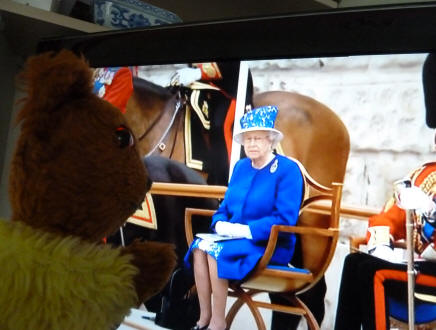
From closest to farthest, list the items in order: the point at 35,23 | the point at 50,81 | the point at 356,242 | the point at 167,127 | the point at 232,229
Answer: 1. the point at 50,81
2. the point at 356,242
3. the point at 232,229
4. the point at 167,127
5. the point at 35,23

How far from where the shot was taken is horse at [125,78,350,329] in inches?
30.7

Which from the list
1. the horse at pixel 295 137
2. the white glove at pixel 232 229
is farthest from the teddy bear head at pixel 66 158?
the white glove at pixel 232 229

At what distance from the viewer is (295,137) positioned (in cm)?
83

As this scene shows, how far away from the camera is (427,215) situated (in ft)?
2.33

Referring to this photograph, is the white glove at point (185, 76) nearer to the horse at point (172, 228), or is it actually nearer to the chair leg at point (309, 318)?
the horse at point (172, 228)

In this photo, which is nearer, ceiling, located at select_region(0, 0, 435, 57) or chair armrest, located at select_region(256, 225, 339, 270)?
chair armrest, located at select_region(256, 225, 339, 270)

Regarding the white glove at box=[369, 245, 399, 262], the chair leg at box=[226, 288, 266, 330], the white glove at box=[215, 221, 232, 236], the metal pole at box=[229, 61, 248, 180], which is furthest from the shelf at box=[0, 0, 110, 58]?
the white glove at box=[369, 245, 399, 262]

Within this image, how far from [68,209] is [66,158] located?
0.19 ft

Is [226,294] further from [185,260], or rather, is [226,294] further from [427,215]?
[427,215]

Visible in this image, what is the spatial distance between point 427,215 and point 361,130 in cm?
14

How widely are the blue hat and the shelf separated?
575mm

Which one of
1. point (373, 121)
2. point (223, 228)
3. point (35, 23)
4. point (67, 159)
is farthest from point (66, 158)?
point (35, 23)

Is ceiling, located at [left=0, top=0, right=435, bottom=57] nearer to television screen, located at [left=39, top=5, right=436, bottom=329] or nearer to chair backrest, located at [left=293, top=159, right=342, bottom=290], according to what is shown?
television screen, located at [left=39, top=5, right=436, bottom=329]

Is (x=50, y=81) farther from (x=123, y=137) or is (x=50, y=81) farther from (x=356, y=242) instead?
(x=356, y=242)
